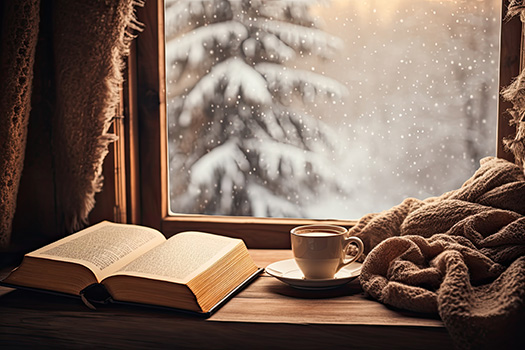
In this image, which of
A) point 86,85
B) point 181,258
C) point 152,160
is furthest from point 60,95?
point 181,258

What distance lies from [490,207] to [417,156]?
0.33 m

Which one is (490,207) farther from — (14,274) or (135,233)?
(14,274)

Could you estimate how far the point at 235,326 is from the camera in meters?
0.83

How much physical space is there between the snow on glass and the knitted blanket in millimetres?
209

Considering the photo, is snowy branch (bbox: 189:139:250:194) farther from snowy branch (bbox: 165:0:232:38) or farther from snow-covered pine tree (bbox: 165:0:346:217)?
snowy branch (bbox: 165:0:232:38)

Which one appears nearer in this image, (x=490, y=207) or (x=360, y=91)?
(x=490, y=207)

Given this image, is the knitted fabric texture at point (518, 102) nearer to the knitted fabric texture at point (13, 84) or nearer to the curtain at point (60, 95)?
the curtain at point (60, 95)

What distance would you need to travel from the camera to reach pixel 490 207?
3.05ft

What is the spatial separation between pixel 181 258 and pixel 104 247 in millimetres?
159

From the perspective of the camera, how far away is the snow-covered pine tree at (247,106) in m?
1.26

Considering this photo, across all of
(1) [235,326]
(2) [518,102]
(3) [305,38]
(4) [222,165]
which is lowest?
(1) [235,326]

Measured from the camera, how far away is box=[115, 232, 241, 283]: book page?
0.89m

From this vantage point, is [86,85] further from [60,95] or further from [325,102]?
[325,102]

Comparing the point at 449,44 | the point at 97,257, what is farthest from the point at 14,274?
the point at 449,44
